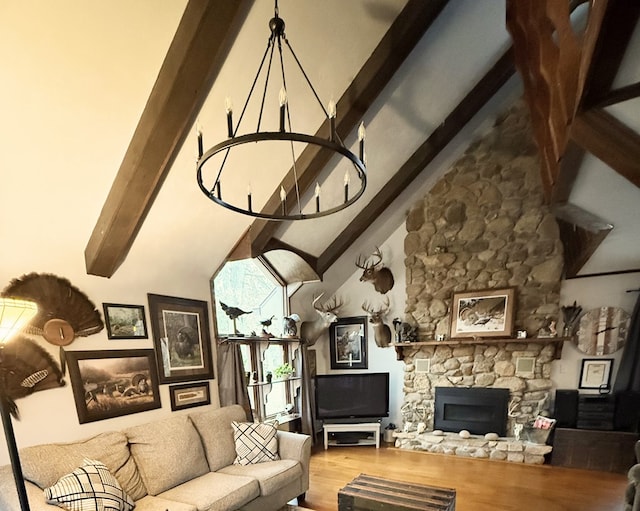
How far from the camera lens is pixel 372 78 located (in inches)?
121

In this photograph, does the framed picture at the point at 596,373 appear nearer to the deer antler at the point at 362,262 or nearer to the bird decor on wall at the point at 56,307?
the deer antler at the point at 362,262

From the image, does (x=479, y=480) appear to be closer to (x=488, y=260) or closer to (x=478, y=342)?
(x=478, y=342)

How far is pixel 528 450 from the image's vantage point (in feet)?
14.7

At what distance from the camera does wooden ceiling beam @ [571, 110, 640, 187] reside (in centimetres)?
218

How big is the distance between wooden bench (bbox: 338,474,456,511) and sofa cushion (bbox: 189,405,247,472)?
1278 mm

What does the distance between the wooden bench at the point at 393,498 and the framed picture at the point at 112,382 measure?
6.35 feet

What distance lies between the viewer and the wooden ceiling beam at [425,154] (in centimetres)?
409

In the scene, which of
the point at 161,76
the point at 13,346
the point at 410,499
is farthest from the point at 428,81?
the point at 13,346

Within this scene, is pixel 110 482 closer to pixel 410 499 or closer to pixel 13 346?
pixel 13 346

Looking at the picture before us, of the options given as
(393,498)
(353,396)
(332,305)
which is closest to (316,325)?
(332,305)

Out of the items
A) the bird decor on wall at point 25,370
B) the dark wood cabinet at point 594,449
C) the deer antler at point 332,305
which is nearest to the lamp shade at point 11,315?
the bird decor on wall at point 25,370

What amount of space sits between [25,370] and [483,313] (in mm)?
4980

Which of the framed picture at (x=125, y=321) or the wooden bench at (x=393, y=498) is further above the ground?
the framed picture at (x=125, y=321)

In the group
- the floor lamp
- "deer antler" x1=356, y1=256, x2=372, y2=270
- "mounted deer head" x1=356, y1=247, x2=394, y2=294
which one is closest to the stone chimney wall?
"mounted deer head" x1=356, y1=247, x2=394, y2=294
